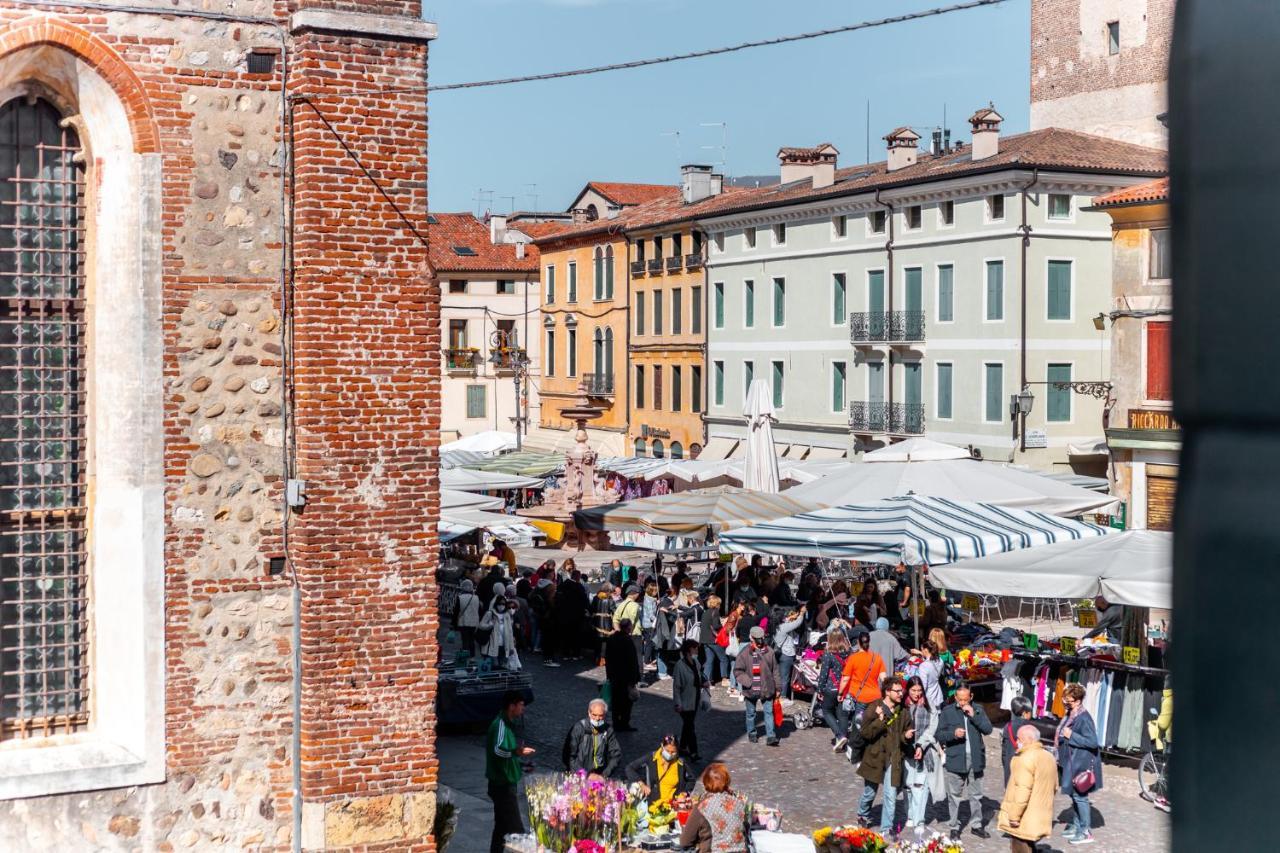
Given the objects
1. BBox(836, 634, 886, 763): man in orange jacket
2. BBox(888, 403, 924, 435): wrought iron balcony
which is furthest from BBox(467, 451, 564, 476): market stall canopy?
BBox(836, 634, 886, 763): man in orange jacket

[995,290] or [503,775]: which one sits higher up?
[995,290]

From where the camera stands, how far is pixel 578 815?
12.7m

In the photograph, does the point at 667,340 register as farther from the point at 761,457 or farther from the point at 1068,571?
the point at 1068,571

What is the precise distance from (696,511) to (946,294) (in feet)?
77.9

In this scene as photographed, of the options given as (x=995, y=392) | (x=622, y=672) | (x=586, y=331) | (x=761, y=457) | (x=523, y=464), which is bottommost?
(x=622, y=672)

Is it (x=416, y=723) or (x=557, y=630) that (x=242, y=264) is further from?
(x=557, y=630)

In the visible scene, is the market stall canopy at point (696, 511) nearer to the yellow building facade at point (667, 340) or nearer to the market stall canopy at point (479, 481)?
the market stall canopy at point (479, 481)

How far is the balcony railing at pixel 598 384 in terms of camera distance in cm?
6725

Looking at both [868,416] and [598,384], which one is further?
[598,384]

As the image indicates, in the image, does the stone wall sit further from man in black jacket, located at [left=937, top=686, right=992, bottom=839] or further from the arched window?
man in black jacket, located at [left=937, top=686, right=992, bottom=839]

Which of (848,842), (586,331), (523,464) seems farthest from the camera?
(586,331)

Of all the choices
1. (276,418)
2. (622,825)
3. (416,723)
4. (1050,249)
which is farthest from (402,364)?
(1050,249)

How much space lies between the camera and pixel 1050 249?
1722 inches

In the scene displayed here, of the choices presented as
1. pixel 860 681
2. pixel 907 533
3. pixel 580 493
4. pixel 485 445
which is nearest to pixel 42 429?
pixel 860 681
